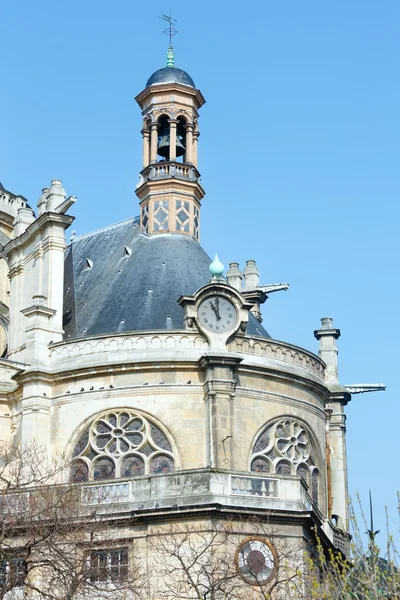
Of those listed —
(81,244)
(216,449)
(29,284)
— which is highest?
(81,244)

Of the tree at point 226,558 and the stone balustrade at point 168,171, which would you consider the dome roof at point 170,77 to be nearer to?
the stone balustrade at point 168,171

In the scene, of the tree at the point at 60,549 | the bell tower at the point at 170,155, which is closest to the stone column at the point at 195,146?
the bell tower at the point at 170,155

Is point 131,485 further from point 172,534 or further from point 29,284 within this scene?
point 29,284

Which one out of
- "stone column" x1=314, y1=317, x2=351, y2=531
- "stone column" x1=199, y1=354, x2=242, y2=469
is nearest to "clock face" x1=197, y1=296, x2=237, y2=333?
"stone column" x1=199, y1=354, x2=242, y2=469

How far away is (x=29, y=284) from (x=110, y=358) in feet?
21.0

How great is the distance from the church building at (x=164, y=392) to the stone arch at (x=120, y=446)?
0.04 metres

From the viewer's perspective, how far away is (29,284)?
44969mm

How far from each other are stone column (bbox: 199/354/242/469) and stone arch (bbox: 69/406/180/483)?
1.33m

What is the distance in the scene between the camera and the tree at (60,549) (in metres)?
27.5

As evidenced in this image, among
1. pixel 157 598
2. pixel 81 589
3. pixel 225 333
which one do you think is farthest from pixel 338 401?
pixel 81 589

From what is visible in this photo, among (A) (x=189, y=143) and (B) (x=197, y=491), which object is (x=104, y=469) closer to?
(B) (x=197, y=491)

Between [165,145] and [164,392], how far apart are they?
13.0 m

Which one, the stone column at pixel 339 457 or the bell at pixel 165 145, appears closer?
the stone column at pixel 339 457

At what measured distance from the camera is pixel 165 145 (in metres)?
49.4
